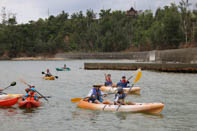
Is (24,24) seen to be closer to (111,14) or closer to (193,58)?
(111,14)

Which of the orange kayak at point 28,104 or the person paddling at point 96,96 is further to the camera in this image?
the orange kayak at point 28,104

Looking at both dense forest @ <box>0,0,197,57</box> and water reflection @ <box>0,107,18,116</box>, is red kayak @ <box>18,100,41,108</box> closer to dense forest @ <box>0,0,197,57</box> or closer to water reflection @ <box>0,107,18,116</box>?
water reflection @ <box>0,107,18,116</box>

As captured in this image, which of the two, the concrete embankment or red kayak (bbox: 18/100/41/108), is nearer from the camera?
red kayak (bbox: 18/100/41/108)

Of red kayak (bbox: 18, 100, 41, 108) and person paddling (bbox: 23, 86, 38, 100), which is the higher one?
person paddling (bbox: 23, 86, 38, 100)

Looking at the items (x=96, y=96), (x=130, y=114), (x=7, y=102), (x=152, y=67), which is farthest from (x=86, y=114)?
(x=152, y=67)

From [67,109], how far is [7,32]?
15274cm

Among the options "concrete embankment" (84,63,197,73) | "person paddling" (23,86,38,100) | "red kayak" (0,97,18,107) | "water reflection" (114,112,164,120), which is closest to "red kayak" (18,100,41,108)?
"person paddling" (23,86,38,100)

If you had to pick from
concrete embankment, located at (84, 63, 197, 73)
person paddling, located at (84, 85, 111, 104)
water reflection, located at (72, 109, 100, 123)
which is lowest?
water reflection, located at (72, 109, 100, 123)

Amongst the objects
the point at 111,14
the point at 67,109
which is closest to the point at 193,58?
the point at 67,109

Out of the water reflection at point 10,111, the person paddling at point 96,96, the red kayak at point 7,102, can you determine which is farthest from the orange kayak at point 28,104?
the person paddling at point 96,96

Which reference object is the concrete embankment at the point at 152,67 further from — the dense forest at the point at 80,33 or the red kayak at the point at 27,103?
the dense forest at the point at 80,33

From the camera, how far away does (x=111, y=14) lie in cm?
16938

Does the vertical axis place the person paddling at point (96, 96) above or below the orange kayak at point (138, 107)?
above

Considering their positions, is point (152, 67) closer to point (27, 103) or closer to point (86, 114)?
point (27, 103)
